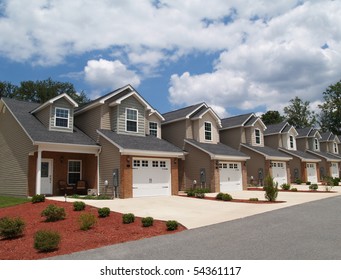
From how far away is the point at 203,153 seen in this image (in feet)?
85.2

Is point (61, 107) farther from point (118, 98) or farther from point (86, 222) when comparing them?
point (86, 222)

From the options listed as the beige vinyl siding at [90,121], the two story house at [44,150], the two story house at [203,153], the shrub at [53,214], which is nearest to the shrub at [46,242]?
the shrub at [53,214]

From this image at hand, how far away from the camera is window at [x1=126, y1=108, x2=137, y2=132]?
2366cm

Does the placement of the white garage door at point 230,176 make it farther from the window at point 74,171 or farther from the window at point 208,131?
the window at point 74,171

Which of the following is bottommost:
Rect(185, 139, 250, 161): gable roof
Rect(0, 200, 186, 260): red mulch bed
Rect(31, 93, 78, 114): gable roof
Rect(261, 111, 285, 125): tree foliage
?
Rect(0, 200, 186, 260): red mulch bed

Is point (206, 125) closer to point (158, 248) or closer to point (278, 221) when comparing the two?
point (278, 221)

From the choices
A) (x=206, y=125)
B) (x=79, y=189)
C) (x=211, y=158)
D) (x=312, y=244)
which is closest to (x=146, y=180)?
(x=79, y=189)

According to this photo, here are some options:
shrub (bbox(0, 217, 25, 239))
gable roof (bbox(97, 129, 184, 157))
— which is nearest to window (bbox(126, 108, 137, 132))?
gable roof (bbox(97, 129, 184, 157))

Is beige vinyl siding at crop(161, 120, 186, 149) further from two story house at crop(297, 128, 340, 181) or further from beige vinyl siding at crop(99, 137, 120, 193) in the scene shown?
two story house at crop(297, 128, 340, 181)

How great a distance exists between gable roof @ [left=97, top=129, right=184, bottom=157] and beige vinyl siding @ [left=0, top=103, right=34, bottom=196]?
4.82m

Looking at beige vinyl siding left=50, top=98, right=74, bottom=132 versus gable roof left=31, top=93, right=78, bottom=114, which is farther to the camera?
beige vinyl siding left=50, top=98, right=74, bottom=132

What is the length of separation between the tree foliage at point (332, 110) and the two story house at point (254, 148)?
41966 millimetres

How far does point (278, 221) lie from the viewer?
11469mm
